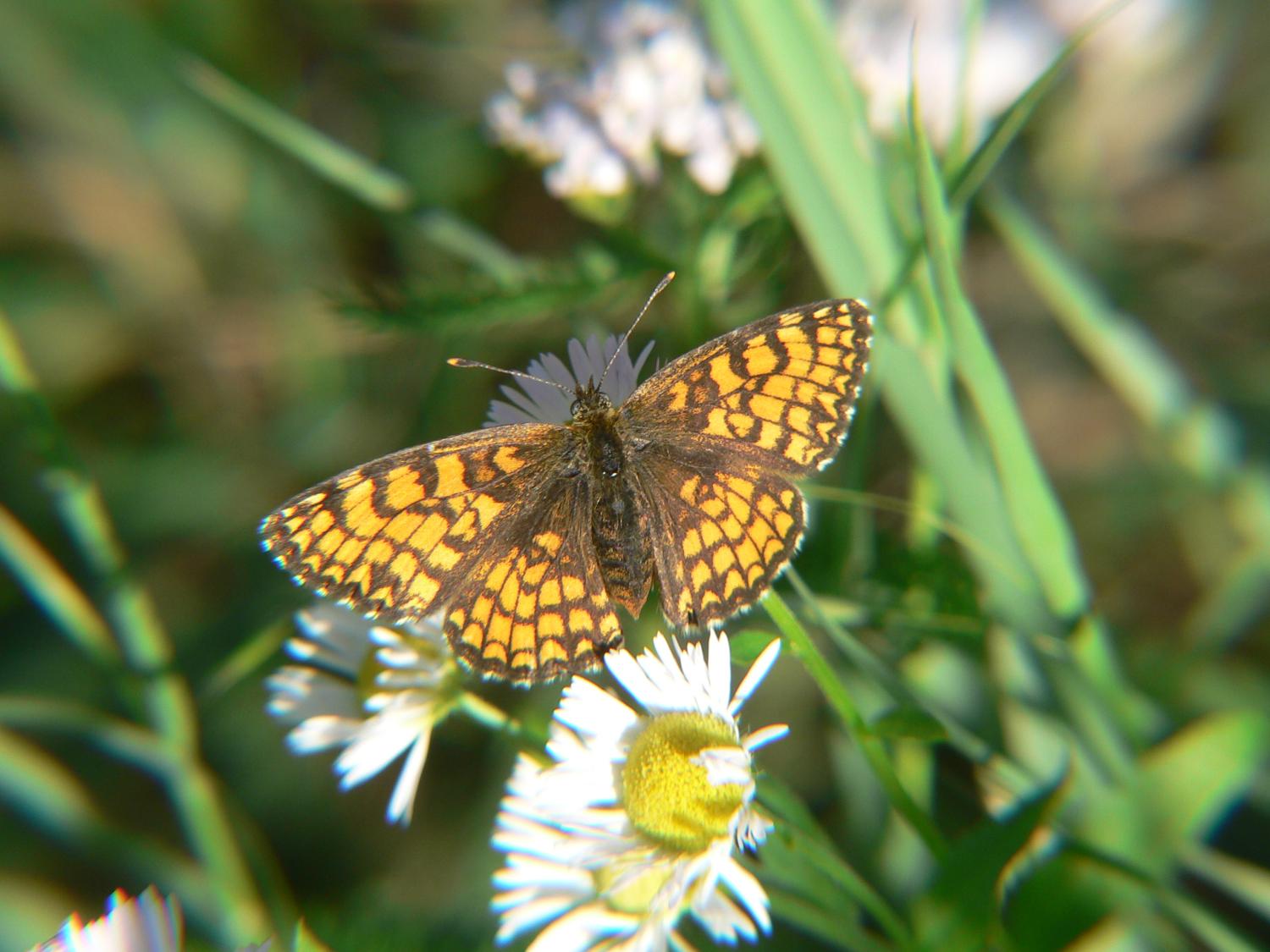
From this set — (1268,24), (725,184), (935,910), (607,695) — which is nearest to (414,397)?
(725,184)

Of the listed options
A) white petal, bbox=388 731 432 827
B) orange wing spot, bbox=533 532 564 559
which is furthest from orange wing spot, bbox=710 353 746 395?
white petal, bbox=388 731 432 827

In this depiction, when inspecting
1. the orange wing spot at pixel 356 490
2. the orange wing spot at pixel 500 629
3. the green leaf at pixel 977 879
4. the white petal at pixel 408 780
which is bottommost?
the green leaf at pixel 977 879

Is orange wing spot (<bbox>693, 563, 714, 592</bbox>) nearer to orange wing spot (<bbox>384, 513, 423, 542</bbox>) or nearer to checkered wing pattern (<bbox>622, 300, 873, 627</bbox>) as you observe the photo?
checkered wing pattern (<bbox>622, 300, 873, 627</bbox>)

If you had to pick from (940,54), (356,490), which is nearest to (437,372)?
(356,490)

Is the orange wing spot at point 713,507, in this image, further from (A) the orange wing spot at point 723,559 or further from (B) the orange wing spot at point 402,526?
(B) the orange wing spot at point 402,526

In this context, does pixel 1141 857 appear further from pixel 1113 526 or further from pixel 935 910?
pixel 1113 526

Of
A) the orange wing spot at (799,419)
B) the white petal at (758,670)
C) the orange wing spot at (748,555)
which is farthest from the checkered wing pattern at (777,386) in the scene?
the white petal at (758,670)

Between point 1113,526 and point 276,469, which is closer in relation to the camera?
point 1113,526
